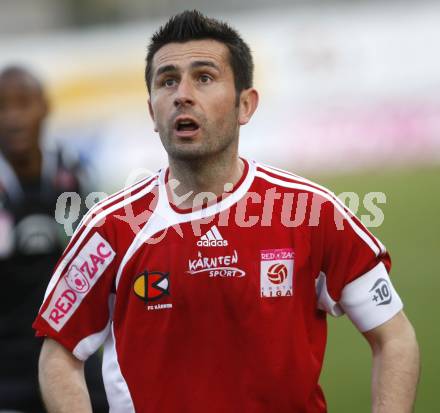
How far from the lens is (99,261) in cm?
350

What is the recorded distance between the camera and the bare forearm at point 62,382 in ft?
11.4

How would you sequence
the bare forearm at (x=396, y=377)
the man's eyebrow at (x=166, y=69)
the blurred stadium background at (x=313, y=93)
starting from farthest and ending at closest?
the blurred stadium background at (x=313, y=93), the man's eyebrow at (x=166, y=69), the bare forearm at (x=396, y=377)

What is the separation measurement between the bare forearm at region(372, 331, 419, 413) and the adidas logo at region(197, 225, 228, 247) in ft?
2.20

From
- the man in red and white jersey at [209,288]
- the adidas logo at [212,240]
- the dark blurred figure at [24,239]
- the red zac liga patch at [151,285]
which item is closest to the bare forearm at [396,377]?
the man in red and white jersey at [209,288]

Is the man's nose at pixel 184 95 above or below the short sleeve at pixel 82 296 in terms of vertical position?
above

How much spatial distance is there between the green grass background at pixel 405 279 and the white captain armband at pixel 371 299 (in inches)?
123

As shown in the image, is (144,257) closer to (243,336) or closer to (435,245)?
(243,336)

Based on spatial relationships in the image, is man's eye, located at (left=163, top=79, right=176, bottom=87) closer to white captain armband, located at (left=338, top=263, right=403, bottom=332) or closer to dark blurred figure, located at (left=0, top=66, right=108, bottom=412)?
white captain armband, located at (left=338, top=263, right=403, bottom=332)

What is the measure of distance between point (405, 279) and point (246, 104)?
6733 mm

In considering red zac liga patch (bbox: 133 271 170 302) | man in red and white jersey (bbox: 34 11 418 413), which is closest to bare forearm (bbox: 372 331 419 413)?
man in red and white jersey (bbox: 34 11 418 413)

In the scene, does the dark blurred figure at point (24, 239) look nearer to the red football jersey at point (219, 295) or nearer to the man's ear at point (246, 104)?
the red football jersey at point (219, 295)

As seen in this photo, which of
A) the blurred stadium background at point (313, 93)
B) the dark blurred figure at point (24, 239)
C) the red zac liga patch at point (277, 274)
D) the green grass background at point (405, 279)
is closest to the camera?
the red zac liga patch at point (277, 274)

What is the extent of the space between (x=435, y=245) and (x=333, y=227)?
8.52 meters

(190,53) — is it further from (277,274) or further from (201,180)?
(277,274)
